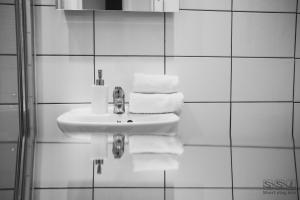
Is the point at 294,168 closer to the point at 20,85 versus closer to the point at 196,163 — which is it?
the point at 196,163

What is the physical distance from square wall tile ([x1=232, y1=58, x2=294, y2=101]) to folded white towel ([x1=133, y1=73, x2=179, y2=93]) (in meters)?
0.33

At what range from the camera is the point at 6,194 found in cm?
50

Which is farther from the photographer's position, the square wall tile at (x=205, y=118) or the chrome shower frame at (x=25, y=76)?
the square wall tile at (x=205, y=118)

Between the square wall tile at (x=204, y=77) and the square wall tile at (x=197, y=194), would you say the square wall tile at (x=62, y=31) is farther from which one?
the square wall tile at (x=197, y=194)

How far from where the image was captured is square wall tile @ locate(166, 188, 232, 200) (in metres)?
0.44

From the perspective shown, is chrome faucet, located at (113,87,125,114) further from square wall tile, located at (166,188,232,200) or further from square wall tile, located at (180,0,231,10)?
square wall tile, located at (166,188,232,200)

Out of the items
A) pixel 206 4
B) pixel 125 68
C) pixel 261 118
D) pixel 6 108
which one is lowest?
pixel 261 118

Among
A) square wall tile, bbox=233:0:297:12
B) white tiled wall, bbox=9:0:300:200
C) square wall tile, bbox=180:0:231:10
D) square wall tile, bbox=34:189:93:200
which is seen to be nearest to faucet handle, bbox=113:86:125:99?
white tiled wall, bbox=9:0:300:200

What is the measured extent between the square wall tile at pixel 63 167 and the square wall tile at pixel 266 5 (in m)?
1.11

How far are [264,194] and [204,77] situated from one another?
3.94 ft

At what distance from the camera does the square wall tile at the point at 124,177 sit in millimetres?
487

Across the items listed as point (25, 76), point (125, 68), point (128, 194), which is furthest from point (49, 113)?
point (128, 194)

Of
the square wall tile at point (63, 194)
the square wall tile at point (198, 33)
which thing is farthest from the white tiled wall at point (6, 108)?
the square wall tile at point (198, 33)

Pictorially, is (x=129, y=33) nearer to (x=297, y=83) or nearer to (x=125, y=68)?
(x=125, y=68)
